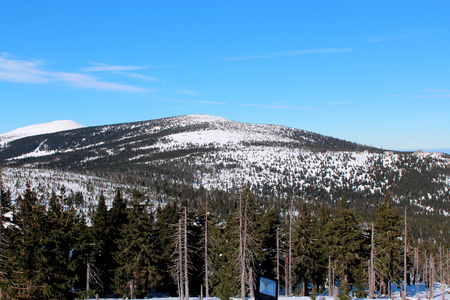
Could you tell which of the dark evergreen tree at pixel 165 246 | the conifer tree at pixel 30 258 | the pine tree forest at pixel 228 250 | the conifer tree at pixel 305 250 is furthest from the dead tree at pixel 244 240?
the conifer tree at pixel 30 258

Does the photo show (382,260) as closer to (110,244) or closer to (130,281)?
(130,281)

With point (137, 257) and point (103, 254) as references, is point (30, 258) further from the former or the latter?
point (103, 254)

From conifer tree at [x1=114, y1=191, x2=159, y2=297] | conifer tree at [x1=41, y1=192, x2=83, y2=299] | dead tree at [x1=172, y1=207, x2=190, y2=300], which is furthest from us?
conifer tree at [x1=114, y1=191, x2=159, y2=297]

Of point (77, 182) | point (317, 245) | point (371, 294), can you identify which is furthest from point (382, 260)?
point (77, 182)

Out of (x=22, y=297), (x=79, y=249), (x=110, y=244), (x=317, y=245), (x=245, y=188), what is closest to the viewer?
(x=22, y=297)

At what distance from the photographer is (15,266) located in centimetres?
2141

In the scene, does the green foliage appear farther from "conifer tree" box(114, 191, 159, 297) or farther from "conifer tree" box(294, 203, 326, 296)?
"conifer tree" box(114, 191, 159, 297)

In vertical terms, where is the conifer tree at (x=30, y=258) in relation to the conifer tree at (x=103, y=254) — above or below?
above

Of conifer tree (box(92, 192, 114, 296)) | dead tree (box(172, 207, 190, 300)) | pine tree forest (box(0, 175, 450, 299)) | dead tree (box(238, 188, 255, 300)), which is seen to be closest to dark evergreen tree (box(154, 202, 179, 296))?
pine tree forest (box(0, 175, 450, 299))

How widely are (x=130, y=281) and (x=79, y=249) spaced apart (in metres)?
12.2

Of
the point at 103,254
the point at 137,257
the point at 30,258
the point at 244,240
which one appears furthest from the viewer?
the point at 103,254

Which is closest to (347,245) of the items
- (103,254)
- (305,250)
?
(305,250)

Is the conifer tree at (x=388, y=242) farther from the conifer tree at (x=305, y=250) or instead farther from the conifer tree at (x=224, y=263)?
the conifer tree at (x=224, y=263)

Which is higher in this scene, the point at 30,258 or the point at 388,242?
the point at 30,258
